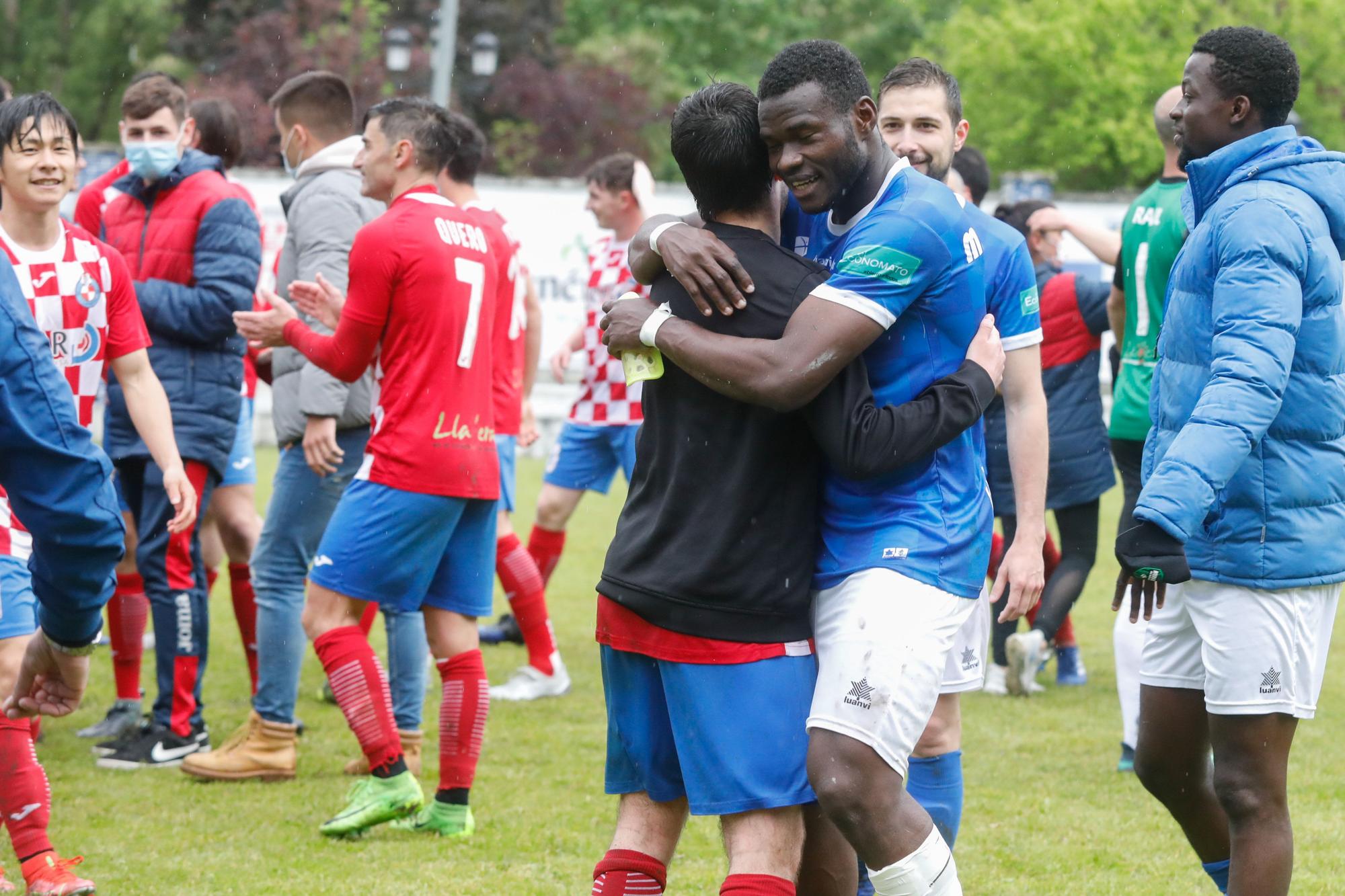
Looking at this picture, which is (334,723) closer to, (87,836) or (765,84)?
(87,836)

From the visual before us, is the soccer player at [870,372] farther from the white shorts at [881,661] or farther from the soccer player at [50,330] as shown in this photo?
the soccer player at [50,330]

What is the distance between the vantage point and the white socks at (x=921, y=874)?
125 inches

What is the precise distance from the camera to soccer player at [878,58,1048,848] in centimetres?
375

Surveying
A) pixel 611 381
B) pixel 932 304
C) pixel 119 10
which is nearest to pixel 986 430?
pixel 611 381

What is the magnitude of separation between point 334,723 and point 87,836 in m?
1.77

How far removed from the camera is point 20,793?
4.33m

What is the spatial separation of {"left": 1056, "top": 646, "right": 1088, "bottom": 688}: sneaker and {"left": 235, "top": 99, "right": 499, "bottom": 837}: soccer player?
3.74 m

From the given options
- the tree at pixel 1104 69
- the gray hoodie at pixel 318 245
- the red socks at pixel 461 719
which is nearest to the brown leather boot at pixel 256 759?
the red socks at pixel 461 719

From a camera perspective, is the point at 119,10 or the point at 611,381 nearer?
the point at 611,381

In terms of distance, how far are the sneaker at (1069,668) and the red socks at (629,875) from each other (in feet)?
16.4

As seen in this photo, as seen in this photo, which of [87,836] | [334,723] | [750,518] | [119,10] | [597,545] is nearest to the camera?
[750,518]

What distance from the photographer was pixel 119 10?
3228 centimetres

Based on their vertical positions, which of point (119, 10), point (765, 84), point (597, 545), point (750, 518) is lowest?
point (597, 545)

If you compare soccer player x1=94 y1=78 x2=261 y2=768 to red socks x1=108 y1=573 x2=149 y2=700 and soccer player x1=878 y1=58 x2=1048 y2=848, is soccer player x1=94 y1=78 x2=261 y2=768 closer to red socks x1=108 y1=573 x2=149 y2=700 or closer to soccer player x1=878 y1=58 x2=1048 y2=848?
red socks x1=108 y1=573 x2=149 y2=700
